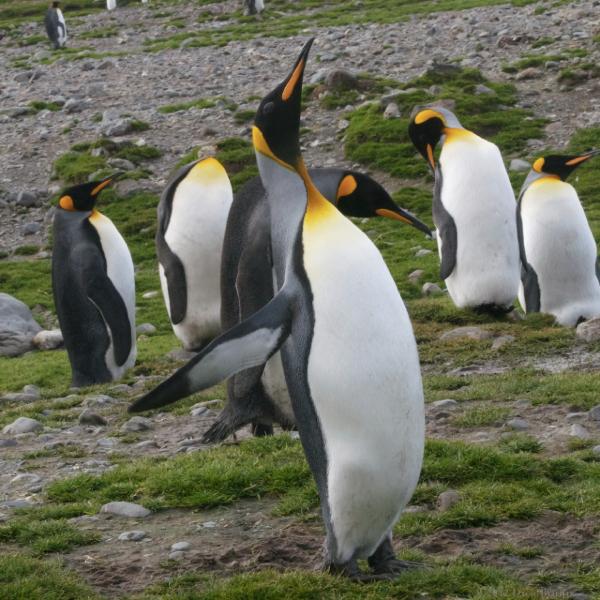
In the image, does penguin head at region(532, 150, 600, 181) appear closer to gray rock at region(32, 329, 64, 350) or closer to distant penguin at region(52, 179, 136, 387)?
distant penguin at region(52, 179, 136, 387)

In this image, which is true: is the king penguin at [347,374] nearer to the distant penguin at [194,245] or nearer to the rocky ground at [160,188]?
the rocky ground at [160,188]

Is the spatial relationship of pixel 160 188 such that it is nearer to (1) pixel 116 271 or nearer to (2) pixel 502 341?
(1) pixel 116 271

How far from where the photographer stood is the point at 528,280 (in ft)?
32.4

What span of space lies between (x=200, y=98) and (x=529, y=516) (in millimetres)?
17657

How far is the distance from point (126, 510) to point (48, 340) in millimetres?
6413

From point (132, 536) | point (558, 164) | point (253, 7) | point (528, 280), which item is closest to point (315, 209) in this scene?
point (132, 536)

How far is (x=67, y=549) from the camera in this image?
4.52 metres

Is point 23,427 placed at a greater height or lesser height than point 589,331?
greater

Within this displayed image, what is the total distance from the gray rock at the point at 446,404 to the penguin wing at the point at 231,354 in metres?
2.51

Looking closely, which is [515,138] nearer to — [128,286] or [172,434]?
[128,286]

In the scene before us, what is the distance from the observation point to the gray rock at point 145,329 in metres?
11.4

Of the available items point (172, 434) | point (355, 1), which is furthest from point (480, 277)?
point (355, 1)

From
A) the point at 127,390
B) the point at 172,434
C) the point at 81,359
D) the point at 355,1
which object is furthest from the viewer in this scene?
the point at 355,1

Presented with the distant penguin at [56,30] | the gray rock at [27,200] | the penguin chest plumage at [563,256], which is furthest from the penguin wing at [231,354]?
the distant penguin at [56,30]
